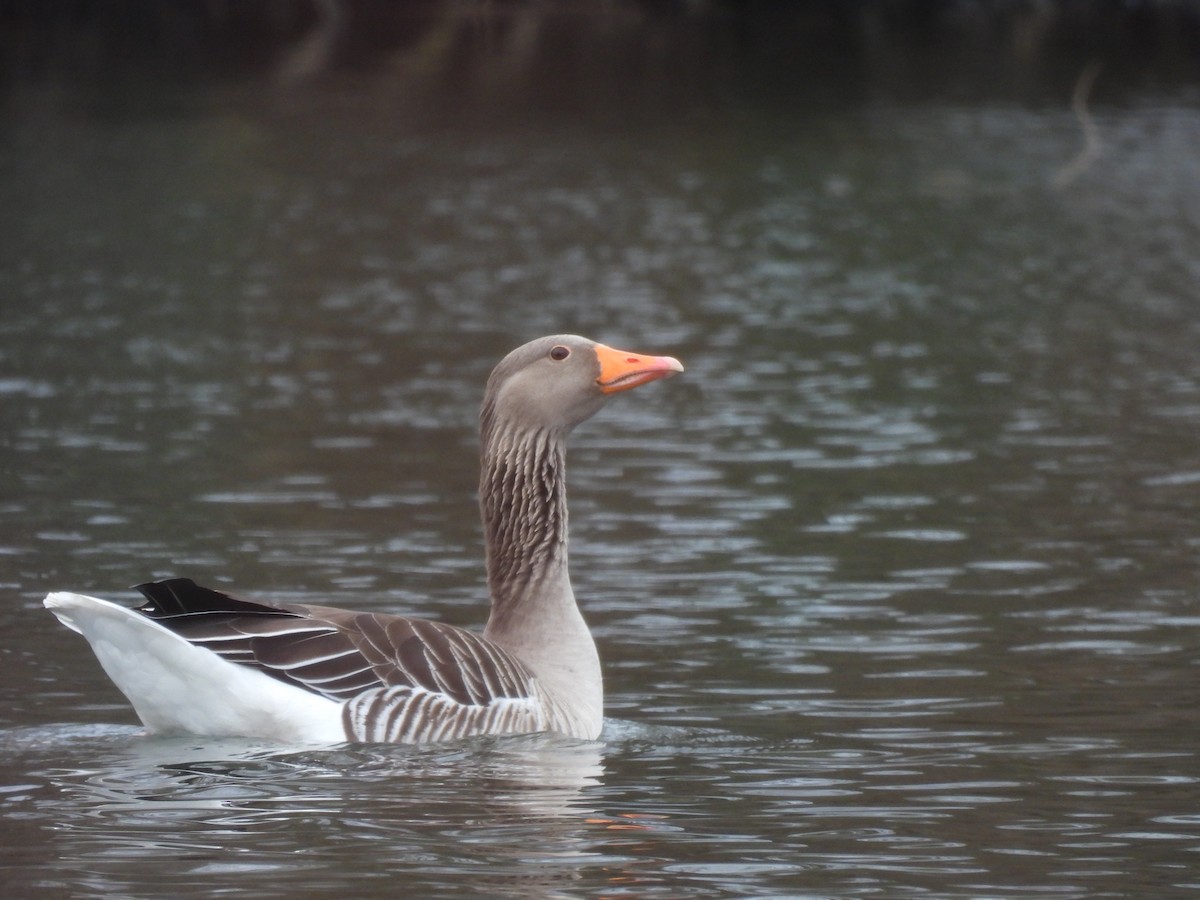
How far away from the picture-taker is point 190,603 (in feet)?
27.5

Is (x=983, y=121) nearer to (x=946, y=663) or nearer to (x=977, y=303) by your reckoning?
(x=977, y=303)

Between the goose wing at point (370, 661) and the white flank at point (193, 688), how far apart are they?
56 mm

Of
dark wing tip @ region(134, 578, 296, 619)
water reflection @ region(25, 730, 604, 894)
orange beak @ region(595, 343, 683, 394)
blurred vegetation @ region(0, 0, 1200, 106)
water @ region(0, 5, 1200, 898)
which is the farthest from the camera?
blurred vegetation @ region(0, 0, 1200, 106)

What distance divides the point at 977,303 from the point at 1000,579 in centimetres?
1410

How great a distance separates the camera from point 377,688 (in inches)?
337

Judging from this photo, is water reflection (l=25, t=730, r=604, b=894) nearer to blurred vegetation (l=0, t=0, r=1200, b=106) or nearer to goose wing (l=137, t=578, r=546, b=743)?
goose wing (l=137, t=578, r=546, b=743)

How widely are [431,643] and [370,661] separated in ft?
1.03

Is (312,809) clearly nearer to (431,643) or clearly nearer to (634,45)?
(431,643)

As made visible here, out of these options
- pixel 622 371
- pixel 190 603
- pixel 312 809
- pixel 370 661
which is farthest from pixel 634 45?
pixel 312 809

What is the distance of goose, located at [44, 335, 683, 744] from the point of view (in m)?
8.32

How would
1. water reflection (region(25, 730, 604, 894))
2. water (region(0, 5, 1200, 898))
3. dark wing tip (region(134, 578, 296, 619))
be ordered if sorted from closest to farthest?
water reflection (region(25, 730, 604, 894)) < water (region(0, 5, 1200, 898)) < dark wing tip (region(134, 578, 296, 619))

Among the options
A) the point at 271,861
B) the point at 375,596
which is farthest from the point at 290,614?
the point at 375,596

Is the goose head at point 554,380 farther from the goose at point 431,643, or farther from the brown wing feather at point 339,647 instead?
the brown wing feather at point 339,647

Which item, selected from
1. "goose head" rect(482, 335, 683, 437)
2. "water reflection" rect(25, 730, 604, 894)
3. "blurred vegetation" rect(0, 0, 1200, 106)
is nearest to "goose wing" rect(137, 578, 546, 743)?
"water reflection" rect(25, 730, 604, 894)
